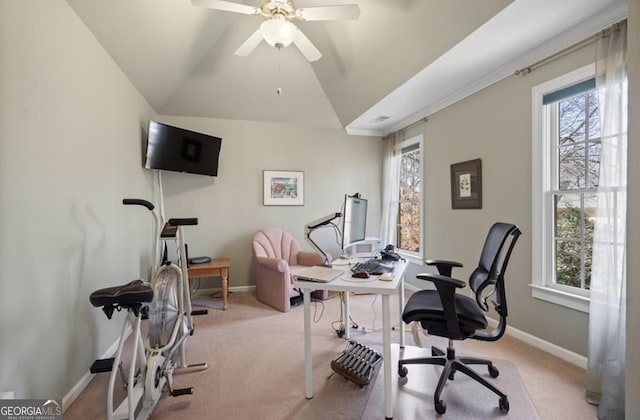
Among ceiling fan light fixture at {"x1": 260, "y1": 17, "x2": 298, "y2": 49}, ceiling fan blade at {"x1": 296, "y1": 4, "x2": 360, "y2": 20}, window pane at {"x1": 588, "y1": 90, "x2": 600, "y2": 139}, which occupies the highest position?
ceiling fan blade at {"x1": 296, "y1": 4, "x2": 360, "y2": 20}

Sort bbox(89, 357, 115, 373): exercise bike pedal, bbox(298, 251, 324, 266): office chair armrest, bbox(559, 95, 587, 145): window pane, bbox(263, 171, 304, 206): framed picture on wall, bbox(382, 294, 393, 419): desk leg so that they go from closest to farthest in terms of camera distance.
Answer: bbox(382, 294, 393, 419): desk leg, bbox(89, 357, 115, 373): exercise bike pedal, bbox(559, 95, 587, 145): window pane, bbox(298, 251, 324, 266): office chair armrest, bbox(263, 171, 304, 206): framed picture on wall

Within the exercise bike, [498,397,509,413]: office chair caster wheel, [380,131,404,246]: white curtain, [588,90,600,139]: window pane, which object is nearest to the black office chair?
[498,397,509,413]: office chair caster wheel

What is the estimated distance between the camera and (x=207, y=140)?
391 cm

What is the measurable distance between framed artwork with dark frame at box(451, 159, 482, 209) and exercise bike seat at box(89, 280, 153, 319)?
9.97 ft

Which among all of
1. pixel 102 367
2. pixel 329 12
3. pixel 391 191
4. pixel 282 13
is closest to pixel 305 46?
pixel 282 13

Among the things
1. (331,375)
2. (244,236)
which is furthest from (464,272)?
(244,236)

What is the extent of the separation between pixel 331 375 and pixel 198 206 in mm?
3054

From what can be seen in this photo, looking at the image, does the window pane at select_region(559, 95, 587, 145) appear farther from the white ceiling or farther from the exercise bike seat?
the exercise bike seat

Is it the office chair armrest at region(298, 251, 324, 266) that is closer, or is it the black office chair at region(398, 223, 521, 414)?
the black office chair at region(398, 223, 521, 414)

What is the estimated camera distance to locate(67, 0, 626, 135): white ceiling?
2025 mm

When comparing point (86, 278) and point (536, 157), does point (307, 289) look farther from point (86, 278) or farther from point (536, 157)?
point (536, 157)

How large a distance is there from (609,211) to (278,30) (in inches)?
102

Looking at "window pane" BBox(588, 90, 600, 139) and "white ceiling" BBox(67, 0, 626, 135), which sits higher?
"white ceiling" BBox(67, 0, 626, 135)

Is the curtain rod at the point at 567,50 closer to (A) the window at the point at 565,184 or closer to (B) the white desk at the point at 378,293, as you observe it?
(A) the window at the point at 565,184
